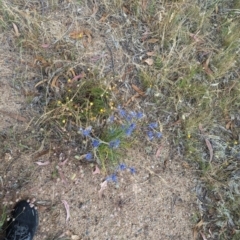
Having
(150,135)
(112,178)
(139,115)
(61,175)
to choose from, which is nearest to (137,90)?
(139,115)

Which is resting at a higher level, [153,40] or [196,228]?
[153,40]

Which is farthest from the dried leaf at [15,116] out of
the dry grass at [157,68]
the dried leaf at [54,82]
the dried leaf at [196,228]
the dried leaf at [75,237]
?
the dried leaf at [196,228]

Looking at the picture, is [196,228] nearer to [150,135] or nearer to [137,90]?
[150,135]

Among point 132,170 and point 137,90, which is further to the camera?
point 137,90

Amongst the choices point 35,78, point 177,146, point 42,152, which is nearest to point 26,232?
point 42,152

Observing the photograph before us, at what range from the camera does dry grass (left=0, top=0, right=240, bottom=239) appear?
97.7 inches

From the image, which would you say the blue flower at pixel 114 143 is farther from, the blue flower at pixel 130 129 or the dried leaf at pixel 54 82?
the dried leaf at pixel 54 82

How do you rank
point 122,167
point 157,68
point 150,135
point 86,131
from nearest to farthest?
point 86,131
point 122,167
point 150,135
point 157,68

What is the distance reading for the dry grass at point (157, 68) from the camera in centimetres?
248

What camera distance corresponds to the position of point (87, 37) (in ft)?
8.59

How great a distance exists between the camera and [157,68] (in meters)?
2.66

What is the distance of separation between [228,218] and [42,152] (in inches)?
50.4

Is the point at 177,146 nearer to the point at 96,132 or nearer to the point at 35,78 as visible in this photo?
the point at 96,132

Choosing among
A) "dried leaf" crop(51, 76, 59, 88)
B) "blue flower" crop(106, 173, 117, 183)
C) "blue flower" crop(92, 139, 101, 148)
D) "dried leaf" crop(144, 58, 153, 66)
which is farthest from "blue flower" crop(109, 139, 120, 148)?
"dried leaf" crop(144, 58, 153, 66)
